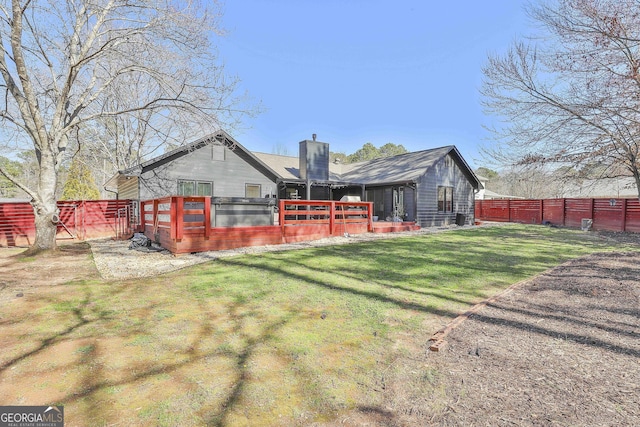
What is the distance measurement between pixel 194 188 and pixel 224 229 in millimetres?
5974

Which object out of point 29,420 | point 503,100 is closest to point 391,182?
point 503,100

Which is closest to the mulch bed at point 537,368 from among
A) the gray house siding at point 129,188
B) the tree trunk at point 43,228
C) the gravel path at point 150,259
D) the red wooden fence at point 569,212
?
the gravel path at point 150,259

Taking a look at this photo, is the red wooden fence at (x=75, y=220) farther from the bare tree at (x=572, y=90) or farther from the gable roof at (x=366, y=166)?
the bare tree at (x=572, y=90)

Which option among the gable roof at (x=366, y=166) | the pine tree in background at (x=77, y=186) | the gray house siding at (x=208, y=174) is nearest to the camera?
the gray house siding at (x=208, y=174)

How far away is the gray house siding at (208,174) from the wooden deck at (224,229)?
4.16 feet

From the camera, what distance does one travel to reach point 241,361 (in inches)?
104

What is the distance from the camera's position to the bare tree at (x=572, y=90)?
7.87 metres

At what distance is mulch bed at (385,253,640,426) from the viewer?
1.94 metres

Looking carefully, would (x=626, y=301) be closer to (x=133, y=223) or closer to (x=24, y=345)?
(x=24, y=345)

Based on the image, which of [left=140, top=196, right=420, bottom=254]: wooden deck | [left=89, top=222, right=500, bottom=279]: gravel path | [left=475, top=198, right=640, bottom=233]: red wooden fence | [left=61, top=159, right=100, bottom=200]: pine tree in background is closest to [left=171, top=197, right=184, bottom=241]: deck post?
[left=140, top=196, right=420, bottom=254]: wooden deck

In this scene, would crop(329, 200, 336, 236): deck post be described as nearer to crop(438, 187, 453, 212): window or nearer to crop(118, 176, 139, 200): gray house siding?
crop(118, 176, 139, 200): gray house siding

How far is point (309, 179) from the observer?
17.4 metres

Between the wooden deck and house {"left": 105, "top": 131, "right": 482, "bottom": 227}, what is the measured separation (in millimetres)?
802

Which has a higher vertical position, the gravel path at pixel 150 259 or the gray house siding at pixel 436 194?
the gray house siding at pixel 436 194
